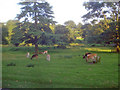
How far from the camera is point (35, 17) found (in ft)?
71.9

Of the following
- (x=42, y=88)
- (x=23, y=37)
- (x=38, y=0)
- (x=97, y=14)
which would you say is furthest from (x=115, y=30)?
(x=42, y=88)

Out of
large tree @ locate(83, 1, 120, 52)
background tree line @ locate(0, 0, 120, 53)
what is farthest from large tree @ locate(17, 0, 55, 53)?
large tree @ locate(83, 1, 120, 52)

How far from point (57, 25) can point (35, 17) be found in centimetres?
413

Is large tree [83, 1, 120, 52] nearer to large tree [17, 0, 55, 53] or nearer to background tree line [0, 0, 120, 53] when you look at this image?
background tree line [0, 0, 120, 53]

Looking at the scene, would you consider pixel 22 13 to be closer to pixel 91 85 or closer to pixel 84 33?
pixel 84 33

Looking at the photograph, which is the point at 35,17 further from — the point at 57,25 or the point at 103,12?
the point at 103,12

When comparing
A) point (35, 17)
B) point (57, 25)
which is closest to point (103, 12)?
point (57, 25)

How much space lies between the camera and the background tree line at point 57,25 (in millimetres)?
21517

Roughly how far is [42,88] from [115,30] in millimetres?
16320

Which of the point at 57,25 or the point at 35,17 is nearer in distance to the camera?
the point at 35,17

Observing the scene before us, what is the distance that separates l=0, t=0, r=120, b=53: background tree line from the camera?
2152cm

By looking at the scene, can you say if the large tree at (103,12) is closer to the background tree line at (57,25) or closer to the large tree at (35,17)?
the background tree line at (57,25)

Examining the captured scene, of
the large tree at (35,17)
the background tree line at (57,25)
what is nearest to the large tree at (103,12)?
the background tree line at (57,25)

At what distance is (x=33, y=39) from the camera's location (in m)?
23.0
